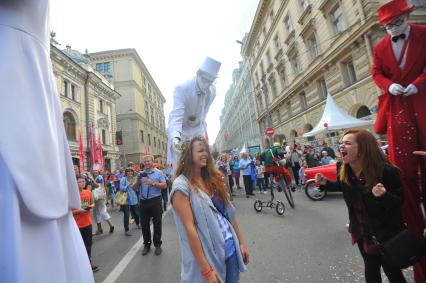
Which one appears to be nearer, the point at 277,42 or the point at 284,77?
the point at 284,77

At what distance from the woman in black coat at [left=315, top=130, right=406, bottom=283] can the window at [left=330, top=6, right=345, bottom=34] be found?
17.0m

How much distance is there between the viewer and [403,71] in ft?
6.66

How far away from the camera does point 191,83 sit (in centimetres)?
294

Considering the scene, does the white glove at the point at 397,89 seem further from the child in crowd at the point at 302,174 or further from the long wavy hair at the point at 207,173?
the child in crowd at the point at 302,174

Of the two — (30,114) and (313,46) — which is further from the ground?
(313,46)

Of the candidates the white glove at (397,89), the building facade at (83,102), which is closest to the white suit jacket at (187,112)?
the white glove at (397,89)

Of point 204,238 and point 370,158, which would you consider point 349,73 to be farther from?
point 204,238

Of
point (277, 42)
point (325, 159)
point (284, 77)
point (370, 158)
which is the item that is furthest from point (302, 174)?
point (277, 42)

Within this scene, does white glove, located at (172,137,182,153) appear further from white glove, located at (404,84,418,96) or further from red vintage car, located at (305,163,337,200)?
red vintage car, located at (305,163,337,200)

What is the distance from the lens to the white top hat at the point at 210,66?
2932mm

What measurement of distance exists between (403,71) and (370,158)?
754 mm

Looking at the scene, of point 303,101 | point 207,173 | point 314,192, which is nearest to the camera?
point 207,173

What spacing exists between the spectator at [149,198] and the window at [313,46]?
58.8 feet

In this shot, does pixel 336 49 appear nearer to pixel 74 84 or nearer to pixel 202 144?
pixel 202 144
